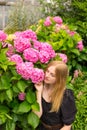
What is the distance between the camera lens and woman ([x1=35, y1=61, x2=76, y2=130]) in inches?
153

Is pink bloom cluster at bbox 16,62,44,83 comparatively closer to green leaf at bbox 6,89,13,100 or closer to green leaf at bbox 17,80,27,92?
green leaf at bbox 17,80,27,92

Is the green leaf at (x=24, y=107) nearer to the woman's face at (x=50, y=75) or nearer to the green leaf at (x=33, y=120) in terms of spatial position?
the green leaf at (x=33, y=120)

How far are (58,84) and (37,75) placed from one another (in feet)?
1.14

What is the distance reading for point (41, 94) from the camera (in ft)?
13.2

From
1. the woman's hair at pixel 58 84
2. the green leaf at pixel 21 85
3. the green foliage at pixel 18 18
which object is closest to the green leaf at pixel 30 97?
the green leaf at pixel 21 85

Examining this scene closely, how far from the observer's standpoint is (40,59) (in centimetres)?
382

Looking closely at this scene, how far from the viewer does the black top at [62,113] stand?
404cm

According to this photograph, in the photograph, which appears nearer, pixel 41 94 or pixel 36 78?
pixel 36 78

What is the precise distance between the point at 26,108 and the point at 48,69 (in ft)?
1.30

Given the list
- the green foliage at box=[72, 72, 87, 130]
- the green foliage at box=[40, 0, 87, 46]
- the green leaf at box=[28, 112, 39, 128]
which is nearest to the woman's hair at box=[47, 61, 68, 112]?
the green leaf at box=[28, 112, 39, 128]

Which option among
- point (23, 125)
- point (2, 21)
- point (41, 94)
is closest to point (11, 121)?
point (23, 125)

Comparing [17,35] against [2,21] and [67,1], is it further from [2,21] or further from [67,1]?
[2,21]

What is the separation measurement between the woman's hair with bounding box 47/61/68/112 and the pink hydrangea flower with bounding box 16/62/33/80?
0.92 ft

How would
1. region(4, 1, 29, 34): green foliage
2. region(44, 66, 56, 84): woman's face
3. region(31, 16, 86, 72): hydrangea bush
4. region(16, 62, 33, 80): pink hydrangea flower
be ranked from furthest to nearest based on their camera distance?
region(4, 1, 29, 34): green foliage < region(31, 16, 86, 72): hydrangea bush < region(44, 66, 56, 84): woman's face < region(16, 62, 33, 80): pink hydrangea flower
